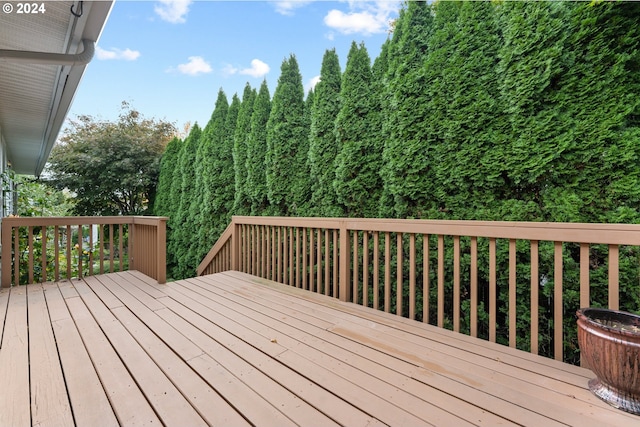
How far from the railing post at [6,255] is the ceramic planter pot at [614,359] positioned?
200 inches

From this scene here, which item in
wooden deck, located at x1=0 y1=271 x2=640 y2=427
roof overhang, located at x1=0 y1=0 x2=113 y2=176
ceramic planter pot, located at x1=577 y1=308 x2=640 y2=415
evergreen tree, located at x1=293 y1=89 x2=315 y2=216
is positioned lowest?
wooden deck, located at x1=0 y1=271 x2=640 y2=427

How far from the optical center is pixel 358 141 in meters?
3.49

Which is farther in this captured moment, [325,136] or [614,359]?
[325,136]

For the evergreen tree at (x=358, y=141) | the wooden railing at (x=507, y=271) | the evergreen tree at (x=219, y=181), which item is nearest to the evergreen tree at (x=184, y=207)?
the evergreen tree at (x=219, y=181)

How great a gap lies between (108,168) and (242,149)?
5.74 metres

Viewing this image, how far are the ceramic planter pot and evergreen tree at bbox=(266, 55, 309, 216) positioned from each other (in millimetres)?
3450

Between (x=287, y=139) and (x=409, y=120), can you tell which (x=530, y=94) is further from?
(x=287, y=139)

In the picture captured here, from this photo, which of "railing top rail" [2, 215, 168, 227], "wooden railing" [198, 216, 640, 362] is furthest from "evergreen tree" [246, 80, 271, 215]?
"railing top rail" [2, 215, 168, 227]

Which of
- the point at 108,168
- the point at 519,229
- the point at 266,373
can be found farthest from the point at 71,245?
the point at 108,168

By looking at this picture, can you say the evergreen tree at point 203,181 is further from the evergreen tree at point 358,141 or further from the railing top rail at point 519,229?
the railing top rail at point 519,229

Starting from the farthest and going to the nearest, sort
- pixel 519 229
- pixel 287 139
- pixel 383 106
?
pixel 287 139 → pixel 383 106 → pixel 519 229

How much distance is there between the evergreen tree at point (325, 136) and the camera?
3.74 metres

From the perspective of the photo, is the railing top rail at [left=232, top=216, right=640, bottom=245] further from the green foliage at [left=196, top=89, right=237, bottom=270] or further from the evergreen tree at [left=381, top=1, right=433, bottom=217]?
the green foliage at [left=196, top=89, right=237, bottom=270]

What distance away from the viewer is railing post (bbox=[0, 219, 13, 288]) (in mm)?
3008
